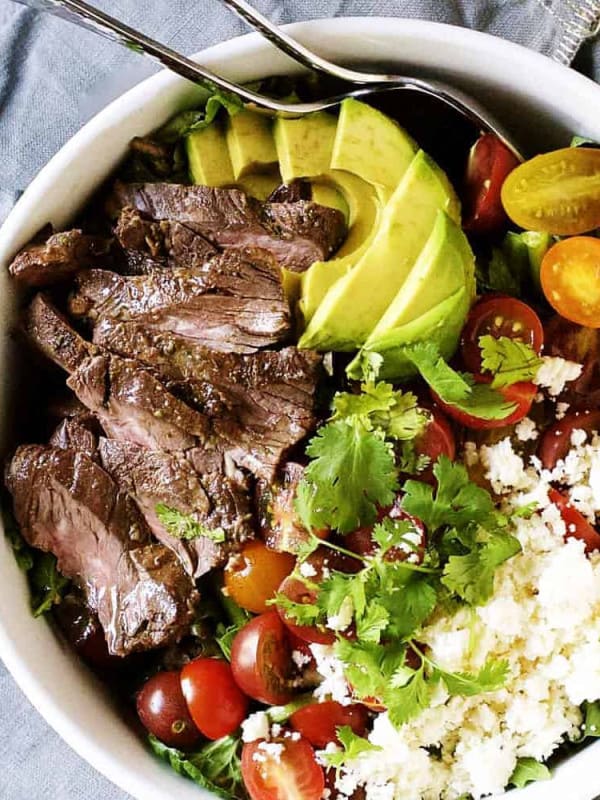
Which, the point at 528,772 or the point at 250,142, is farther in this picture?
the point at 250,142

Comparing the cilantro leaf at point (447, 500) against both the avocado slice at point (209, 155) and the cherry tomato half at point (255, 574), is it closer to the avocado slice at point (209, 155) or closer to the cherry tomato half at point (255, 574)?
the cherry tomato half at point (255, 574)

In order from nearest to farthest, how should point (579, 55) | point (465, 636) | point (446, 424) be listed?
point (465, 636) → point (446, 424) → point (579, 55)

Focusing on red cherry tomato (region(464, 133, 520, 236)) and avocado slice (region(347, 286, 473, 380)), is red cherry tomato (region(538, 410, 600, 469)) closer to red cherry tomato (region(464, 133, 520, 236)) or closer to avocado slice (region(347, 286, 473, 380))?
avocado slice (region(347, 286, 473, 380))

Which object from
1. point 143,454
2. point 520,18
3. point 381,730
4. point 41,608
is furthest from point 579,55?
point 41,608

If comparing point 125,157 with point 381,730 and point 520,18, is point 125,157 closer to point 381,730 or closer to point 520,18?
point 520,18

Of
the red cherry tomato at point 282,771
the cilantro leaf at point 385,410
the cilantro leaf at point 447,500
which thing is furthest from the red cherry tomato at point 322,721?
the cilantro leaf at point 385,410

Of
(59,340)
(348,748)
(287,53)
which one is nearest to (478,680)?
(348,748)

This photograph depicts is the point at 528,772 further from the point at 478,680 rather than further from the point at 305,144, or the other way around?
the point at 305,144
